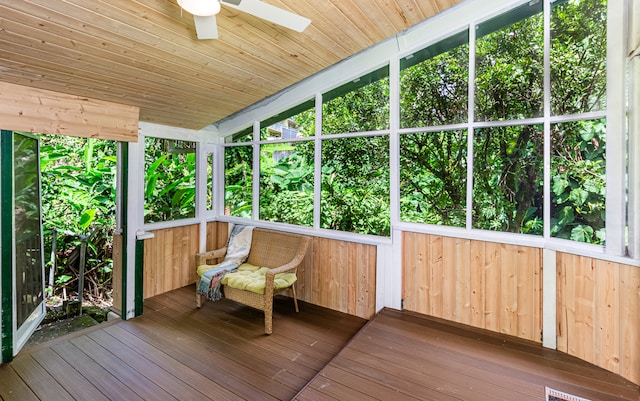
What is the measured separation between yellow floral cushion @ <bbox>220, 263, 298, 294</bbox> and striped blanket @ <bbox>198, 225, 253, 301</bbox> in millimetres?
96

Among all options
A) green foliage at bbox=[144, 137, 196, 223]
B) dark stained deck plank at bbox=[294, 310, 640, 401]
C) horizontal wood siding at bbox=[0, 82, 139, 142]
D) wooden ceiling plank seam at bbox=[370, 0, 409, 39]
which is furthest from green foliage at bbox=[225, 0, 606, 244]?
horizontal wood siding at bbox=[0, 82, 139, 142]

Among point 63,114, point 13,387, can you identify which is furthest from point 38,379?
point 63,114

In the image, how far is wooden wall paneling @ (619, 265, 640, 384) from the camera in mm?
2199

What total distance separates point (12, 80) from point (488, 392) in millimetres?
4167

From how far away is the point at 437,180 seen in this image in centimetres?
327

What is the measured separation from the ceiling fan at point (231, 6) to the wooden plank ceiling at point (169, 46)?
1.34ft

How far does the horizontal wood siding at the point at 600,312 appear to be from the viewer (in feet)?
7.31

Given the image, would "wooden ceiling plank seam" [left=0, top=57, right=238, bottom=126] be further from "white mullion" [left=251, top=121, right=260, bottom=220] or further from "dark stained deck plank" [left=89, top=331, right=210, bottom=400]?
"dark stained deck plank" [left=89, top=331, right=210, bottom=400]

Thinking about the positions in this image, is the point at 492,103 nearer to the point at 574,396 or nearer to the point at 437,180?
the point at 437,180

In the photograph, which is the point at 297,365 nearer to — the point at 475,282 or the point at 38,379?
the point at 475,282

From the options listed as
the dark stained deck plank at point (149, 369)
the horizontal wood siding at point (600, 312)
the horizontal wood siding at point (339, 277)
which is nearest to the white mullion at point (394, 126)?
the horizontal wood siding at point (339, 277)

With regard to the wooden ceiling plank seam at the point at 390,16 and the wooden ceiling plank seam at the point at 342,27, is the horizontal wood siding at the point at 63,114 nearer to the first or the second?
the wooden ceiling plank seam at the point at 342,27

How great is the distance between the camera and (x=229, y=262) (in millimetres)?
3926

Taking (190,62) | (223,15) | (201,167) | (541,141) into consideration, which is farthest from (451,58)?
(201,167)
